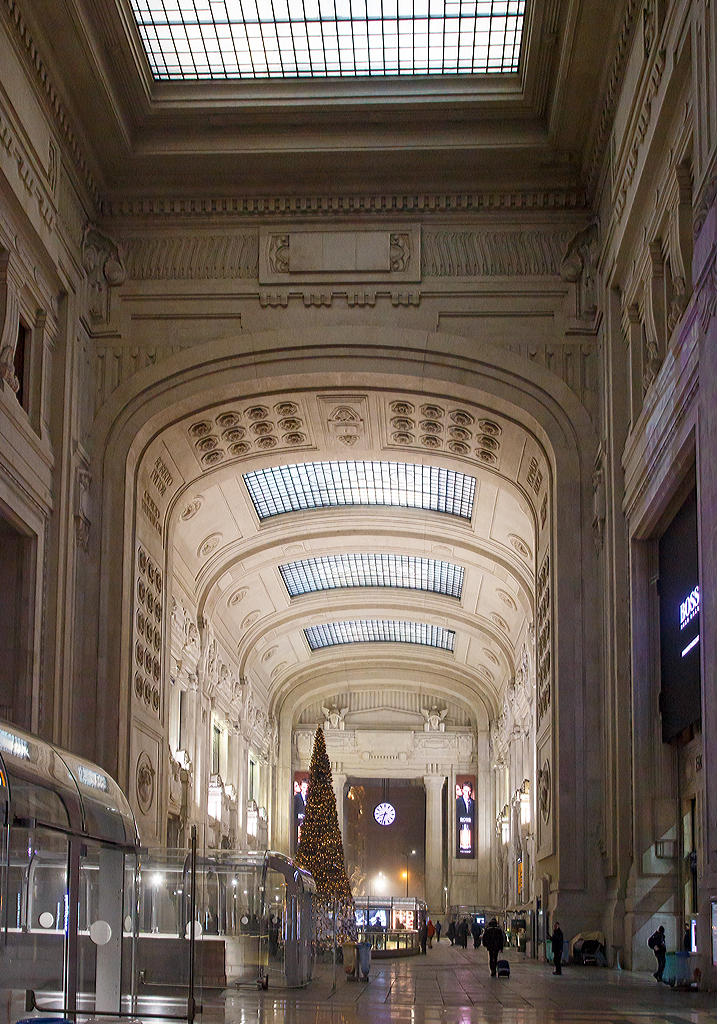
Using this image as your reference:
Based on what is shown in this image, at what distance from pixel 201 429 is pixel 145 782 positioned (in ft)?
19.9

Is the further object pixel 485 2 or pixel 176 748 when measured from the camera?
pixel 176 748

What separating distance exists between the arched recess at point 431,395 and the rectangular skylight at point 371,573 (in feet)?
41.4

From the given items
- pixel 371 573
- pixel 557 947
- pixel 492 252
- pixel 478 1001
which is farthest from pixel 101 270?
pixel 371 573

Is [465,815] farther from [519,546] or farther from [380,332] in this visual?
[380,332]

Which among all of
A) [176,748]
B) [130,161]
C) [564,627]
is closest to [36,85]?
[130,161]

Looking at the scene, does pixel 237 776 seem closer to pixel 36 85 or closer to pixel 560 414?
pixel 560 414

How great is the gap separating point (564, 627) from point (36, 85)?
35.4ft

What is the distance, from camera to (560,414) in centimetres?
1950

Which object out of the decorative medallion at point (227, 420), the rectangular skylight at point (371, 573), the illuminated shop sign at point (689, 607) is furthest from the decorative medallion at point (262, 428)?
the rectangular skylight at point (371, 573)

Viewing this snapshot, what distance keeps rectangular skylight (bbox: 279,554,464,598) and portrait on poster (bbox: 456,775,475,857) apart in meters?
14.1

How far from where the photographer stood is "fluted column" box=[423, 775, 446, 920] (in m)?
46.6

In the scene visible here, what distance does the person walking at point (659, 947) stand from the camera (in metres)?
→ 14.3

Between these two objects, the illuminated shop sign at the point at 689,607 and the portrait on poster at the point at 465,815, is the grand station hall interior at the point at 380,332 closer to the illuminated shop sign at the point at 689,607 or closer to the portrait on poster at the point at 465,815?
the illuminated shop sign at the point at 689,607

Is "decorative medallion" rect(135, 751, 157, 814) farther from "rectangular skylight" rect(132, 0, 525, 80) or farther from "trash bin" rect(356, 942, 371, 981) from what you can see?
"rectangular skylight" rect(132, 0, 525, 80)
